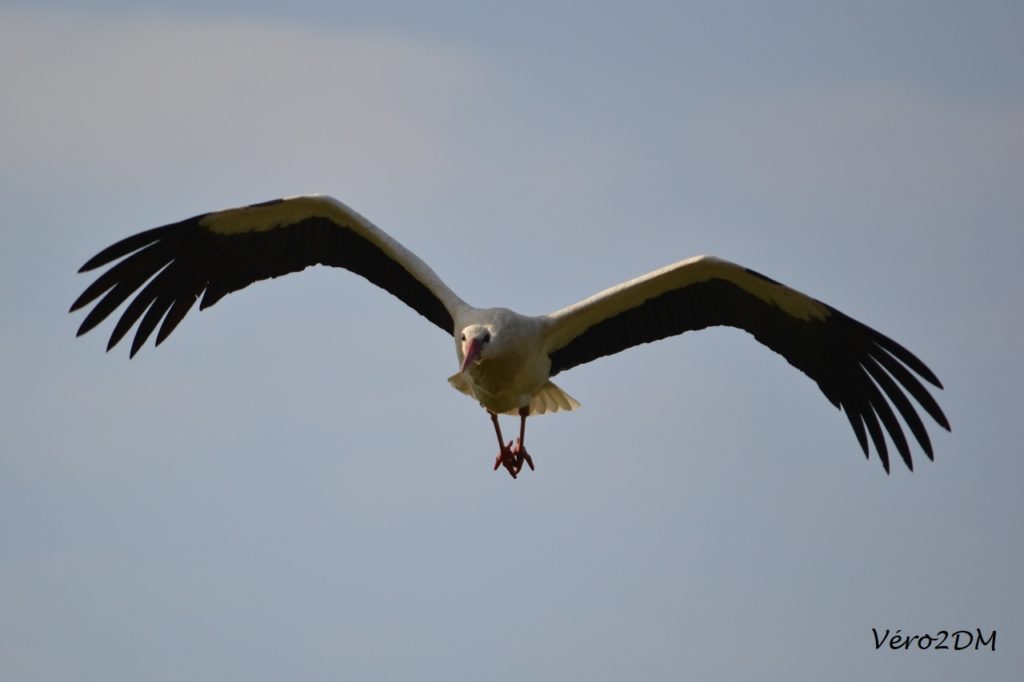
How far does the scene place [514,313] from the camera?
9789 mm

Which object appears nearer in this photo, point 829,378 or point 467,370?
point 467,370

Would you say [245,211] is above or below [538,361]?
above

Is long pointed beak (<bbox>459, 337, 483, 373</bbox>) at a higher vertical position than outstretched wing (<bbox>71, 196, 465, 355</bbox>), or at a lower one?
lower

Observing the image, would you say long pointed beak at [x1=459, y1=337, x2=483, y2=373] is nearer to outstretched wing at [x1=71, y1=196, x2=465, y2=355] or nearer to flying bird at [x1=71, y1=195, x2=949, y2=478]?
flying bird at [x1=71, y1=195, x2=949, y2=478]

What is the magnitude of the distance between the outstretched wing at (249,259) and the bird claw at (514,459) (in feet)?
3.21

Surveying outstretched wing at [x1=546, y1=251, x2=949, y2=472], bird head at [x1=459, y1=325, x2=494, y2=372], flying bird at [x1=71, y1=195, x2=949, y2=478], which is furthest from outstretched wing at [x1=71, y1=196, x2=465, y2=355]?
outstretched wing at [x1=546, y1=251, x2=949, y2=472]

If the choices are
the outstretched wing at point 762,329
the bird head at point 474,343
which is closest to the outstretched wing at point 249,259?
the bird head at point 474,343

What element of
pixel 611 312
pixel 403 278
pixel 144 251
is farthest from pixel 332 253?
pixel 611 312

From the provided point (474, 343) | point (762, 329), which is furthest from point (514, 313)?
point (762, 329)

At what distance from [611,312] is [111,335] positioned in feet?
11.4

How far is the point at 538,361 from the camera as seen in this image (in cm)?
1006

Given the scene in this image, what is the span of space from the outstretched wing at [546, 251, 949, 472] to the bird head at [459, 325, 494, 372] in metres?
0.67

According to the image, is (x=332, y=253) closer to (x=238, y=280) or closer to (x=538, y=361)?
(x=238, y=280)

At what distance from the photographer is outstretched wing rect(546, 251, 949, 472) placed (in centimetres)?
981
